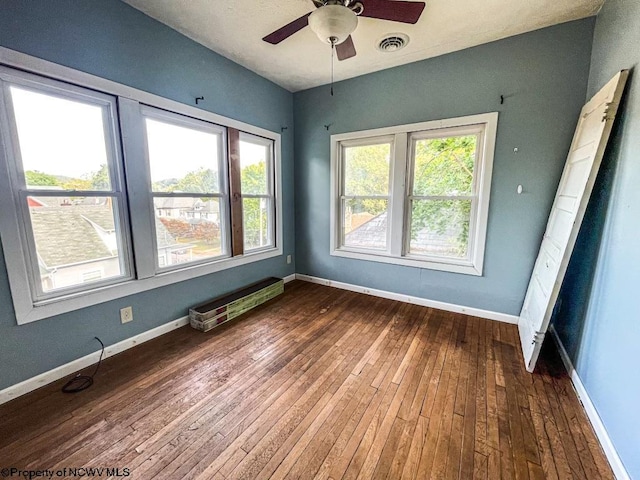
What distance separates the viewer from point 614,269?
1495 mm

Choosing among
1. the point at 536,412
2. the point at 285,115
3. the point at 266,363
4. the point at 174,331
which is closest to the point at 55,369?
the point at 174,331

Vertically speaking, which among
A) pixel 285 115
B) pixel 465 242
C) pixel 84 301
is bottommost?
pixel 84 301

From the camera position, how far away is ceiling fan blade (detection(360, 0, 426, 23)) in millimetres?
1529

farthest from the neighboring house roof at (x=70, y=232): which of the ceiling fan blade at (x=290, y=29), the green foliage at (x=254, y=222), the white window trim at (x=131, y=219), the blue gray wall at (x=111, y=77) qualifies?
the ceiling fan blade at (x=290, y=29)

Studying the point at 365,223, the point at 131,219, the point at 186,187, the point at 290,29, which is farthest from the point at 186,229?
the point at 365,223

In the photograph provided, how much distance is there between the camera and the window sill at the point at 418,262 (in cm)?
280

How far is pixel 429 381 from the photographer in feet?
6.09

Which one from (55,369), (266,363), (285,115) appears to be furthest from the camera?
(285,115)

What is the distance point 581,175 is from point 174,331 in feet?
11.9

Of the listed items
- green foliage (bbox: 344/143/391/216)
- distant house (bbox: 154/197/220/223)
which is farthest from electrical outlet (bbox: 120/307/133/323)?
green foliage (bbox: 344/143/391/216)

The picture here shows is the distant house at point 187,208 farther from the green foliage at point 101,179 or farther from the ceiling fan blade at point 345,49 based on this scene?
the ceiling fan blade at point 345,49

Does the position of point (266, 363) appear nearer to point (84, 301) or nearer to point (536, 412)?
point (84, 301)

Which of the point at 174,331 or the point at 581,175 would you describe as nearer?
the point at 581,175

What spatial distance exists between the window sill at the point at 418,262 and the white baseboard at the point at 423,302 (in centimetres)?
40
